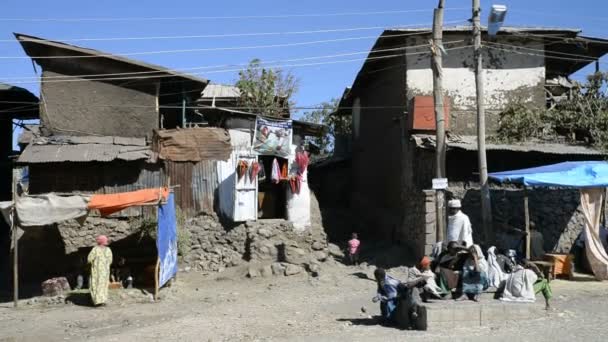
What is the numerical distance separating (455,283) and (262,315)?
3.64 m

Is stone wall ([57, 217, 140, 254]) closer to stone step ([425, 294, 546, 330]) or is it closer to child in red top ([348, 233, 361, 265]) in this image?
child in red top ([348, 233, 361, 265])

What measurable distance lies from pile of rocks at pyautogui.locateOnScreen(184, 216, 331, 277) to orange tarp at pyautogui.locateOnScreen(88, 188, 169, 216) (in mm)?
3429

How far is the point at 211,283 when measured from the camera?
14.0 m

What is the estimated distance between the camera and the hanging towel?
1159 centimetres

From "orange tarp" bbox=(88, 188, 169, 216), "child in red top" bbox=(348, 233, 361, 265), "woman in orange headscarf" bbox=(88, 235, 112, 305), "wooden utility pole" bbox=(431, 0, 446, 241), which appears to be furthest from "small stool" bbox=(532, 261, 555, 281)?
"woman in orange headscarf" bbox=(88, 235, 112, 305)

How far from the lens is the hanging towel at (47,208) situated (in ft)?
38.0

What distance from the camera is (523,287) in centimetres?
896

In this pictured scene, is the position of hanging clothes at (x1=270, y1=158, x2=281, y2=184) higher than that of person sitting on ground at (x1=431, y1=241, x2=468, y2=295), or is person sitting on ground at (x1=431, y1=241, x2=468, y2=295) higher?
hanging clothes at (x1=270, y1=158, x2=281, y2=184)

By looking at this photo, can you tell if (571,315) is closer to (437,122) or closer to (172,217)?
(437,122)

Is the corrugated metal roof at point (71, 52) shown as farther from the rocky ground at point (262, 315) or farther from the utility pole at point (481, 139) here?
the utility pole at point (481, 139)

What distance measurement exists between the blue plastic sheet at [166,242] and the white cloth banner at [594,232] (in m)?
9.29

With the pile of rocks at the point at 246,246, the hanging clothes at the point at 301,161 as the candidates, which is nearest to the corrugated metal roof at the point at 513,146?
the hanging clothes at the point at 301,161

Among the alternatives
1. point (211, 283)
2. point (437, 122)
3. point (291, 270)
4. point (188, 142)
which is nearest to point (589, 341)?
point (437, 122)

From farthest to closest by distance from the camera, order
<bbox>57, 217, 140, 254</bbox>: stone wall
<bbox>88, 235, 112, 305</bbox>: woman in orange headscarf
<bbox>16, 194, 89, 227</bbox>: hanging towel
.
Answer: <bbox>57, 217, 140, 254</bbox>: stone wall < <bbox>16, 194, 89, 227</bbox>: hanging towel < <bbox>88, 235, 112, 305</bbox>: woman in orange headscarf
